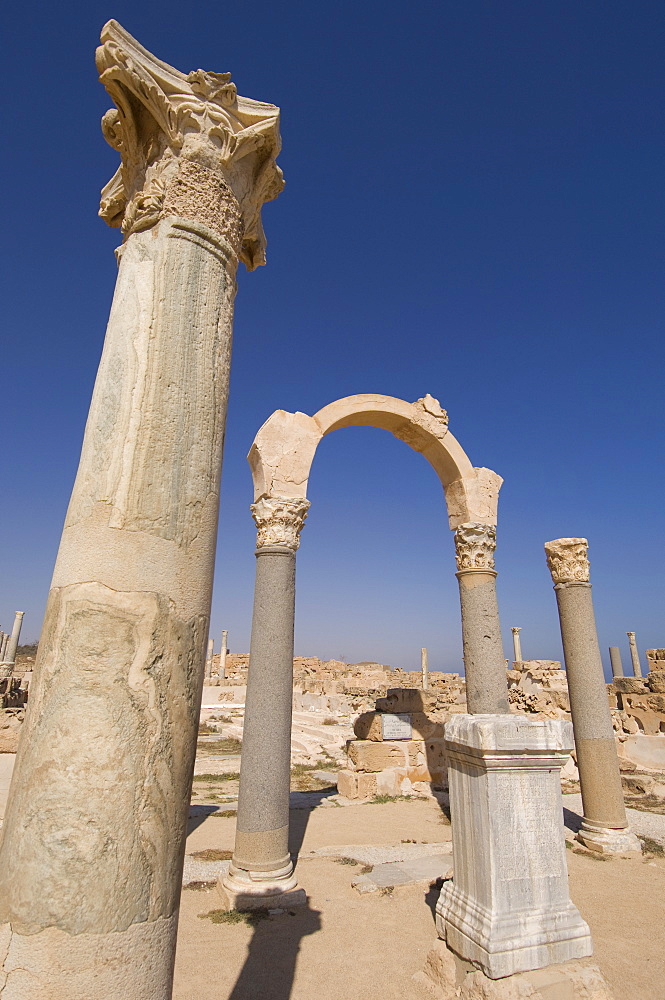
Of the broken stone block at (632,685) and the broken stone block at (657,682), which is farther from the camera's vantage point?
the broken stone block at (632,685)

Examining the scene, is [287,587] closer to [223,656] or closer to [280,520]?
[280,520]

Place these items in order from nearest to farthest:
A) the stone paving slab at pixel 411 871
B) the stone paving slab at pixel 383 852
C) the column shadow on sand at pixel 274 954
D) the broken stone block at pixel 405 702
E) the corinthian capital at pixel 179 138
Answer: the corinthian capital at pixel 179 138, the column shadow on sand at pixel 274 954, the stone paving slab at pixel 411 871, the stone paving slab at pixel 383 852, the broken stone block at pixel 405 702

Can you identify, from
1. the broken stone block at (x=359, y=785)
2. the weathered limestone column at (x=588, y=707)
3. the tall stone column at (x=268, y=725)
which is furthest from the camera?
the broken stone block at (x=359, y=785)

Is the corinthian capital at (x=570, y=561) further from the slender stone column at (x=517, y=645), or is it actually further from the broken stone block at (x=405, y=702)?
the slender stone column at (x=517, y=645)

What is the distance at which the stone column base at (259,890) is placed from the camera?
16.0 feet

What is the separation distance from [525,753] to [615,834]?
4.11 m

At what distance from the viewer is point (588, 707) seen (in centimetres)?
721

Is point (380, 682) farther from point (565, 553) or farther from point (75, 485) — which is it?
point (75, 485)

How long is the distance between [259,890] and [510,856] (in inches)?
98.0

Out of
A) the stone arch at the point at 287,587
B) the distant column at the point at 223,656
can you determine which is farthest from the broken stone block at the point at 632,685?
the distant column at the point at 223,656

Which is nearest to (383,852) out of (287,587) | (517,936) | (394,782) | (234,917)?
(234,917)

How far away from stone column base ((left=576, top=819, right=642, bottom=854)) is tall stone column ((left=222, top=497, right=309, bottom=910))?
3.83 metres

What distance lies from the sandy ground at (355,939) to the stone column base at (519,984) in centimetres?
23

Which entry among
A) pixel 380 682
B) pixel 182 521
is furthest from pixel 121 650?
pixel 380 682
